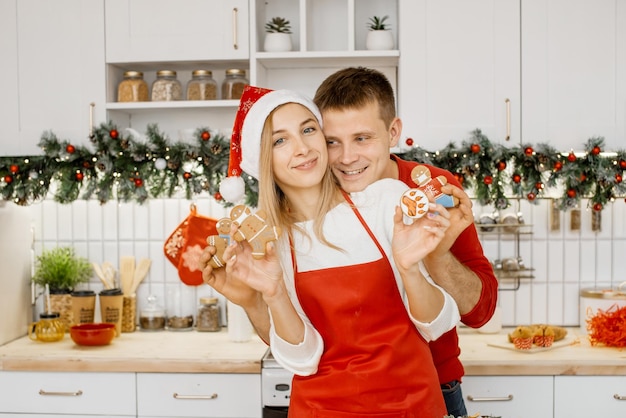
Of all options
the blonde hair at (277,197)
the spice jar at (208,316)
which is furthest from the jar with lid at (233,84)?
the blonde hair at (277,197)

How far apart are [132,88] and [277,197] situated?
137cm

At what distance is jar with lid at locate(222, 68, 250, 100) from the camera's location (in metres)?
2.92

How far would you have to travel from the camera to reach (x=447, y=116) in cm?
276

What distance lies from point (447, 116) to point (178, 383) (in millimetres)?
1414

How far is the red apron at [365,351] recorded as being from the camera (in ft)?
5.38

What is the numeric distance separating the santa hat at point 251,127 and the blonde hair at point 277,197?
2 cm

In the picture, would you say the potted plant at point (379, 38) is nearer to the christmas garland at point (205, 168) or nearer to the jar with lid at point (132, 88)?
the christmas garland at point (205, 168)

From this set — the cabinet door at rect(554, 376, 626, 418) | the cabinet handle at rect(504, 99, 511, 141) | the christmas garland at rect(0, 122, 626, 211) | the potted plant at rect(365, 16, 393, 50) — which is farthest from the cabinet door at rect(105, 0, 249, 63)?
the cabinet door at rect(554, 376, 626, 418)

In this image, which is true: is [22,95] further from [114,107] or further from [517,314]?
[517,314]

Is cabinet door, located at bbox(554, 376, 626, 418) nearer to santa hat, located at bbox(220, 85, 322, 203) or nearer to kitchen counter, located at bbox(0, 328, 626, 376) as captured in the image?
kitchen counter, located at bbox(0, 328, 626, 376)

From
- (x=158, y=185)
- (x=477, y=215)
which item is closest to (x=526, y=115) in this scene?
(x=477, y=215)

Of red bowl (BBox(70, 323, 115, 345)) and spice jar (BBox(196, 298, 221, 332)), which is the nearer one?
red bowl (BBox(70, 323, 115, 345))

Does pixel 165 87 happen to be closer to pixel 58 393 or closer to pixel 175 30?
pixel 175 30

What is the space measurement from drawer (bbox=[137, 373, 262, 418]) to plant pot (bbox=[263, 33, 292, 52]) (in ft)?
4.11
